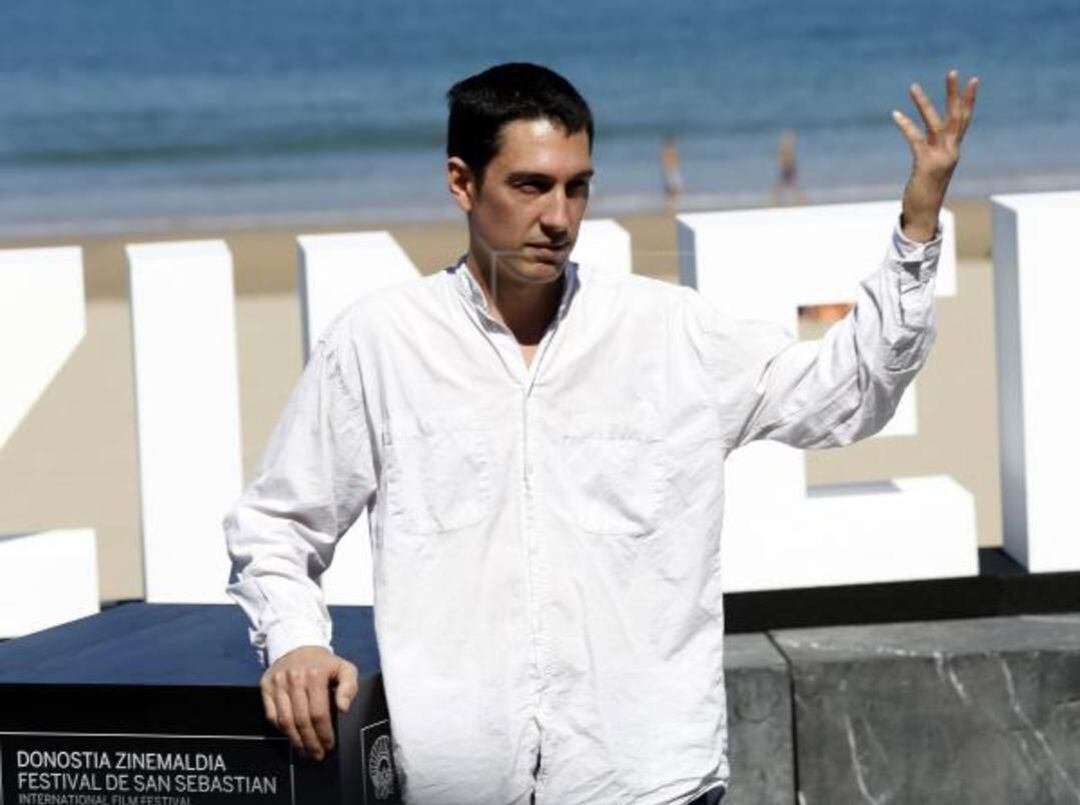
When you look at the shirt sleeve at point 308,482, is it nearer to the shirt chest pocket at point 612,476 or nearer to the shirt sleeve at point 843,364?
the shirt chest pocket at point 612,476

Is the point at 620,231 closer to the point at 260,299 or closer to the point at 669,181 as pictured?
the point at 260,299

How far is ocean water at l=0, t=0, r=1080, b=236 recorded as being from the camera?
28.4 meters

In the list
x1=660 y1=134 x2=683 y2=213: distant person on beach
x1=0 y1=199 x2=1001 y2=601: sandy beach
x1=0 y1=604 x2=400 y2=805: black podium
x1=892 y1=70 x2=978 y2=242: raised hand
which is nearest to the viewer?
x1=0 y1=604 x2=400 y2=805: black podium

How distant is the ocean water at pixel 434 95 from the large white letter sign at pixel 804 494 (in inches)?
691

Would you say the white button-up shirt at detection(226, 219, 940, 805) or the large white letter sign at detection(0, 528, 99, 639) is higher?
the white button-up shirt at detection(226, 219, 940, 805)

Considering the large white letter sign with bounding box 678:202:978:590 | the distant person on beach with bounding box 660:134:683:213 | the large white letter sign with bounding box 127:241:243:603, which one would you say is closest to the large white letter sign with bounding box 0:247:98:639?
the large white letter sign with bounding box 127:241:243:603

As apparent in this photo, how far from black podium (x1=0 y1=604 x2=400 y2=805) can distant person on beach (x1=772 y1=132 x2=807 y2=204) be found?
22.1m

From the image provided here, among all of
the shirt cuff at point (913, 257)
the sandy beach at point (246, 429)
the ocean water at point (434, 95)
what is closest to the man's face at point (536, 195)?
the shirt cuff at point (913, 257)

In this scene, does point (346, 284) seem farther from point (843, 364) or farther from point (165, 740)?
point (165, 740)

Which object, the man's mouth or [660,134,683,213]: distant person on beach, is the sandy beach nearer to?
the man's mouth

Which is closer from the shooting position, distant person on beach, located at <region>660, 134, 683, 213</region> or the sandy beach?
the sandy beach

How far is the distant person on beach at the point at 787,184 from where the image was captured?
25.9m

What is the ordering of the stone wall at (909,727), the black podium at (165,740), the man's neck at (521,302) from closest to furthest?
the black podium at (165,740), the man's neck at (521,302), the stone wall at (909,727)

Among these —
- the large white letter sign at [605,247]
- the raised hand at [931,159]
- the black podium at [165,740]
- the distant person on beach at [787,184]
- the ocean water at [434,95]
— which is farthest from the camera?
the ocean water at [434,95]
